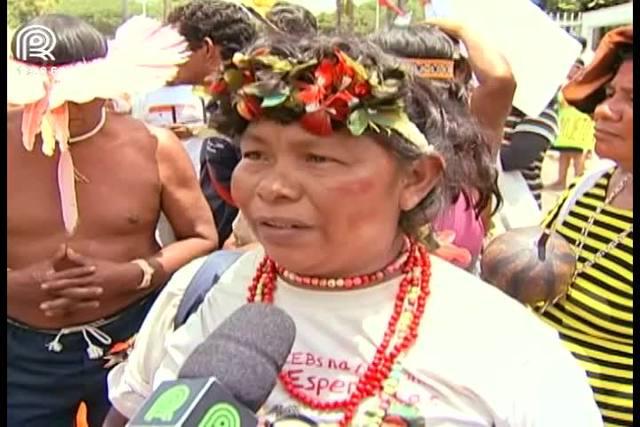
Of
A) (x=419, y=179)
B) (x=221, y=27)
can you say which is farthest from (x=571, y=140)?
(x=419, y=179)

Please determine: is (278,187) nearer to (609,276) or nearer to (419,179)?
(419,179)

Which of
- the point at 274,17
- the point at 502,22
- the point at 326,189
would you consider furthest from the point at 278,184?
the point at 274,17

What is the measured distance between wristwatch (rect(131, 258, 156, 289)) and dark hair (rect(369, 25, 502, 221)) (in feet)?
3.16

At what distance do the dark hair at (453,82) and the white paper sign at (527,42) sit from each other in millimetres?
164

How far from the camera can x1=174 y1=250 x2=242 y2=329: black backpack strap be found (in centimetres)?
178

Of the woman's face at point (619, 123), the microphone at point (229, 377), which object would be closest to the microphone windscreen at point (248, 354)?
the microphone at point (229, 377)

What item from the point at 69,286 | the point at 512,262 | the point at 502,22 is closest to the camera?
the point at 512,262

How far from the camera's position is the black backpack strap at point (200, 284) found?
5.82 feet

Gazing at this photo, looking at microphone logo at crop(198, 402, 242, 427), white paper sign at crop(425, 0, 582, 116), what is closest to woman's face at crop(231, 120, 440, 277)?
microphone logo at crop(198, 402, 242, 427)

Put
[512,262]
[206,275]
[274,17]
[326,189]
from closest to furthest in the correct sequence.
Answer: [326,189], [206,275], [512,262], [274,17]

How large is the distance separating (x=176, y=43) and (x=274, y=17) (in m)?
0.61

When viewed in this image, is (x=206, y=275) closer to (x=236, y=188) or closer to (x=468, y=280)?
(x=236, y=188)

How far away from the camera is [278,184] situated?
1.54 m

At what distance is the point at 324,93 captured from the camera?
1562 mm
